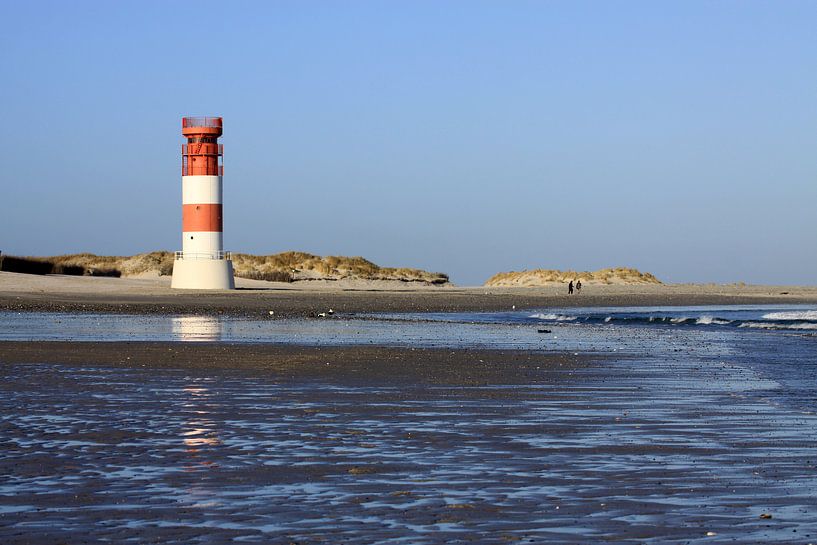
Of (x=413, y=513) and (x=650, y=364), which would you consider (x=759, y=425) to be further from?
(x=650, y=364)

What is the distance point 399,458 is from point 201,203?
141 feet

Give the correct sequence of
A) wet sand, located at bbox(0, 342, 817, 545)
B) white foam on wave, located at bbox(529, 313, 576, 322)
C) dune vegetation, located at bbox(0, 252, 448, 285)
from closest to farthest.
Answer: wet sand, located at bbox(0, 342, 817, 545), white foam on wave, located at bbox(529, 313, 576, 322), dune vegetation, located at bbox(0, 252, 448, 285)

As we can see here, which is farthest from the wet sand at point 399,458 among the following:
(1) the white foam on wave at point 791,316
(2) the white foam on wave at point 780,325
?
(1) the white foam on wave at point 791,316

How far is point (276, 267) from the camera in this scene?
86.4 metres

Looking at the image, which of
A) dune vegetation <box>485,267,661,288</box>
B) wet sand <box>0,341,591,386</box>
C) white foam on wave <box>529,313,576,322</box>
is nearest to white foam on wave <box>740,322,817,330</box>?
white foam on wave <box>529,313,576,322</box>

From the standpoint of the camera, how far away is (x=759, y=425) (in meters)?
10.8

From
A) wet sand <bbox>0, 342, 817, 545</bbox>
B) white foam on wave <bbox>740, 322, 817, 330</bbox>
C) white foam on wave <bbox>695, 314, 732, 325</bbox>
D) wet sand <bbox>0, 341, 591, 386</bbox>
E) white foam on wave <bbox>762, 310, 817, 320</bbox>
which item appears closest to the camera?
wet sand <bbox>0, 342, 817, 545</bbox>

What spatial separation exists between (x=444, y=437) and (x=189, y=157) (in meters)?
42.6

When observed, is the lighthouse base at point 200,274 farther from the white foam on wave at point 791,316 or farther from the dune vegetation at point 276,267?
the white foam on wave at point 791,316

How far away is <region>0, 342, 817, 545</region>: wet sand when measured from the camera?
6.73 meters

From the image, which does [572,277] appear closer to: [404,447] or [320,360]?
[320,360]

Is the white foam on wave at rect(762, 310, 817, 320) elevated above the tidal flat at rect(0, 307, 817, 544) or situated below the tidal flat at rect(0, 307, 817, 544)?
above

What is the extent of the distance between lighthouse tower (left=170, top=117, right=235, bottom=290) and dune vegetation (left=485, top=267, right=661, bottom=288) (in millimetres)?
45873

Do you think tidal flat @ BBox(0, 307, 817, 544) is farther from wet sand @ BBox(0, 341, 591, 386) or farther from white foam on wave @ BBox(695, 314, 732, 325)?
white foam on wave @ BBox(695, 314, 732, 325)
